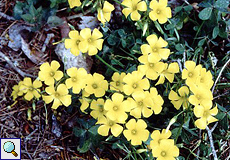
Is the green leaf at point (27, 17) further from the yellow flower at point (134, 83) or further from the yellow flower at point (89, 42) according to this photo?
the yellow flower at point (134, 83)

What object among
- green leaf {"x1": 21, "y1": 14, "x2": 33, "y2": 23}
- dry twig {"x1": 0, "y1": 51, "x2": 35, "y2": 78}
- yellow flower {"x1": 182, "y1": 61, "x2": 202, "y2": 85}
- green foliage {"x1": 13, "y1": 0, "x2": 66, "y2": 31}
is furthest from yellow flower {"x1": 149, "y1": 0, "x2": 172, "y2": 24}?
dry twig {"x1": 0, "y1": 51, "x2": 35, "y2": 78}

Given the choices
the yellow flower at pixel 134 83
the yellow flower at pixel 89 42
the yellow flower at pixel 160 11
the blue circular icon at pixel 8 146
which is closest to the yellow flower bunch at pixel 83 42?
the yellow flower at pixel 89 42

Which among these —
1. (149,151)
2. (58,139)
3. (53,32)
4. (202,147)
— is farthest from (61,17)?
(202,147)

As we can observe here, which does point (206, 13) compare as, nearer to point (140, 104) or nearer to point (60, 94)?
point (140, 104)

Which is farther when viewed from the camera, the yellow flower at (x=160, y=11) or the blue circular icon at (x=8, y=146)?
the blue circular icon at (x=8, y=146)

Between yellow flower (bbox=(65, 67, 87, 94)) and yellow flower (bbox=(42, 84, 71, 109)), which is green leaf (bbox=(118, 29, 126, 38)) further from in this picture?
yellow flower (bbox=(42, 84, 71, 109))

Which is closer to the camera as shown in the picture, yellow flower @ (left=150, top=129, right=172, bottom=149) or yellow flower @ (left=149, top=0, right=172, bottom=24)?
yellow flower @ (left=150, top=129, right=172, bottom=149)
